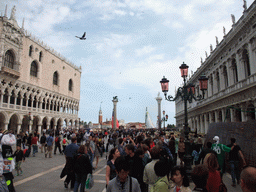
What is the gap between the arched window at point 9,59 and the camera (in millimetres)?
33375

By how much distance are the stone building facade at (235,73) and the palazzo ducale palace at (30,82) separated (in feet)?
94.2

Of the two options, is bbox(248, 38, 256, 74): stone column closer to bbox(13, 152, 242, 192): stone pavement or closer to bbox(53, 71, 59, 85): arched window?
bbox(13, 152, 242, 192): stone pavement

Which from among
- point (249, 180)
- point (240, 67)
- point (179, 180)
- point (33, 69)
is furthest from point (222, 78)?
point (33, 69)

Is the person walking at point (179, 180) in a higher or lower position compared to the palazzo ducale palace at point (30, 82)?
lower

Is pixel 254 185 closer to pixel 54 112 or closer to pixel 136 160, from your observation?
pixel 136 160

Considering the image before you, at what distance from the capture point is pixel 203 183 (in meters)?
2.86

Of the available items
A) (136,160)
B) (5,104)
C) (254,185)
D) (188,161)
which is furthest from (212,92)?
(5,104)

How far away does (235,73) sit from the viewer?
21.2 metres

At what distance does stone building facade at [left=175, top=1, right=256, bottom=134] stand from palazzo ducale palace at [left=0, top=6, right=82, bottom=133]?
28.7 m

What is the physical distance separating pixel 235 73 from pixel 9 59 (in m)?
37.4

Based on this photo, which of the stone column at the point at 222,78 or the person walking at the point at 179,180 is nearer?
the person walking at the point at 179,180

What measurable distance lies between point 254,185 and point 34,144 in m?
13.3

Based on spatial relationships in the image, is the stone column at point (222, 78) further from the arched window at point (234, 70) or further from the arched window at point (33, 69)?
the arched window at point (33, 69)

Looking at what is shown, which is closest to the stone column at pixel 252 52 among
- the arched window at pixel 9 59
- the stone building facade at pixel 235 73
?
the stone building facade at pixel 235 73
